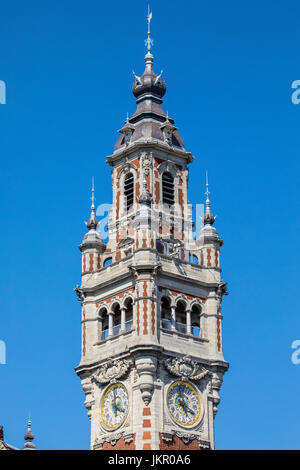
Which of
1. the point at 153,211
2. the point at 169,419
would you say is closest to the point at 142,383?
the point at 169,419

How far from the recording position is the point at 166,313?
4441 inches

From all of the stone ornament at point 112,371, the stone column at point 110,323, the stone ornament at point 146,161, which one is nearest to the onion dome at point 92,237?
the stone ornament at point 146,161

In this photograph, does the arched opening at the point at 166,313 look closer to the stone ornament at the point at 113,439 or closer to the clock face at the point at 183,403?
the clock face at the point at 183,403

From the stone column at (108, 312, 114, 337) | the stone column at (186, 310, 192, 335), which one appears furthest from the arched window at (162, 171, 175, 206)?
the stone column at (108, 312, 114, 337)

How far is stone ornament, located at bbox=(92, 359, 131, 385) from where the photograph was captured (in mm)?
109625

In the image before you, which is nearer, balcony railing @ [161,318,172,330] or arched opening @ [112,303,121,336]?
balcony railing @ [161,318,172,330]

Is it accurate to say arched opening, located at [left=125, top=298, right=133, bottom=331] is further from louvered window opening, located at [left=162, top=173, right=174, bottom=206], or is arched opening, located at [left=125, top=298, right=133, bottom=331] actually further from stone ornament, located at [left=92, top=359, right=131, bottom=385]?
louvered window opening, located at [left=162, top=173, right=174, bottom=206]

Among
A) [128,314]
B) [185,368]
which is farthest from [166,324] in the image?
[185,368]

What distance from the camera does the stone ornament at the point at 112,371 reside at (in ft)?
360

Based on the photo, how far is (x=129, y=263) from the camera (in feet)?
370

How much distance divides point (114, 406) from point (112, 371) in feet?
8.10

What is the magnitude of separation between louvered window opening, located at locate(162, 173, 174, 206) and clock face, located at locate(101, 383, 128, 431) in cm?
1587

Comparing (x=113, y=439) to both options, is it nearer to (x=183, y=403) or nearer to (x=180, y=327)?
(x=183, y=403)

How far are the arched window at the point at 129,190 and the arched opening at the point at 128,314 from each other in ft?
30.8
